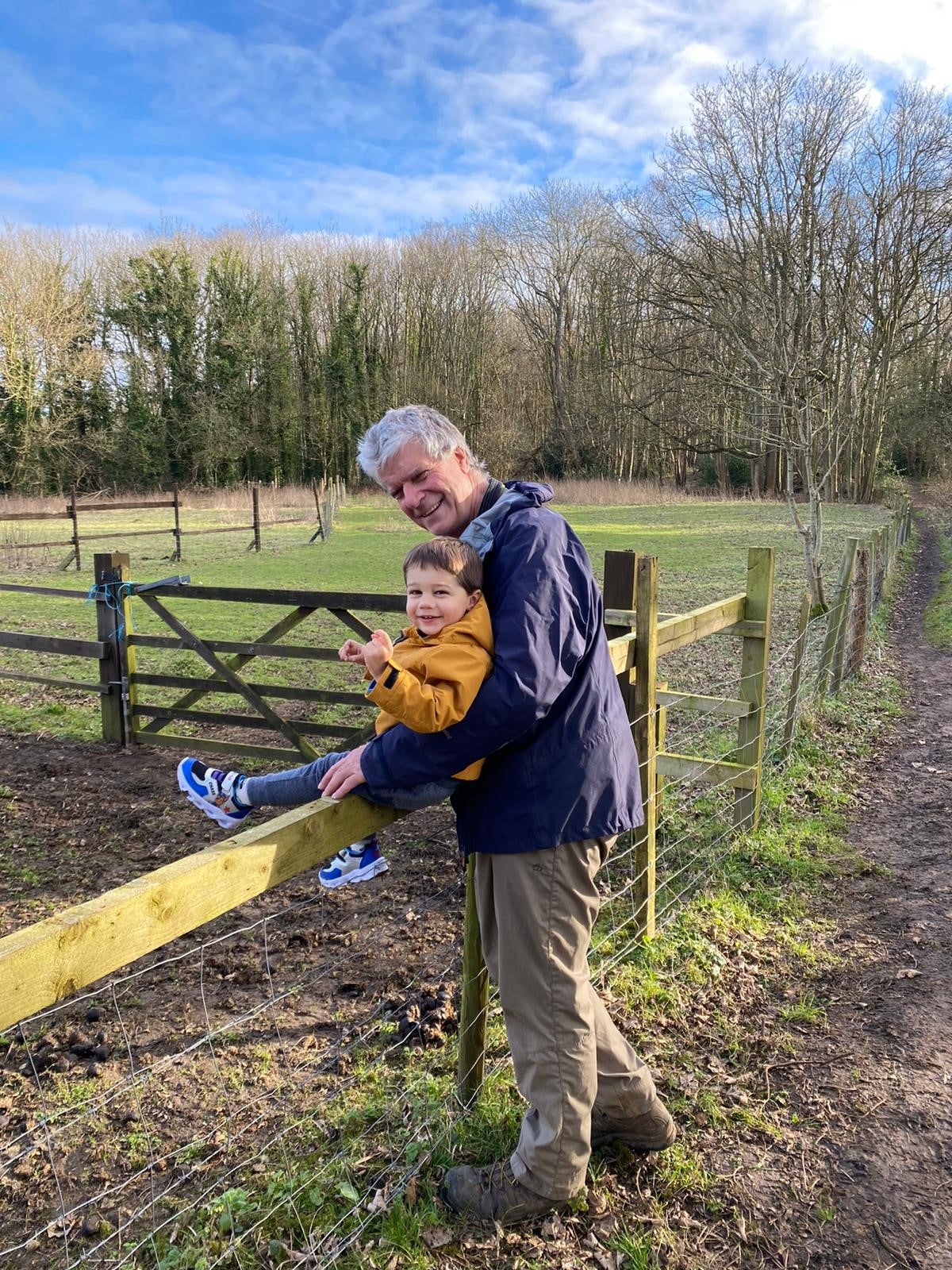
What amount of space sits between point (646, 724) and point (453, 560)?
2.13 m

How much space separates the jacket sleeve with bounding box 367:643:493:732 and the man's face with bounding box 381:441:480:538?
51cm

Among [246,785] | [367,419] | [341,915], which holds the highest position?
[367,419]

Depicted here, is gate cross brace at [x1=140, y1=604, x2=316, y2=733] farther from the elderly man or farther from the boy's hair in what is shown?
the boy's hair

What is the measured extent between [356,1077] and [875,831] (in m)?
3.77

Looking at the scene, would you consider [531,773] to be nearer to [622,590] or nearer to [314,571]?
[622,590]

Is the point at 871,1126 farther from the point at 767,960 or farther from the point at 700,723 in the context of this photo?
the point at 700,723

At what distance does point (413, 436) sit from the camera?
7.38 feet

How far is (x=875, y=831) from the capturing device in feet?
18.1

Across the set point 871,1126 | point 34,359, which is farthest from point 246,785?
point 34,359

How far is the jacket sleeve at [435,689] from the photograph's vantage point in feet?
6.11

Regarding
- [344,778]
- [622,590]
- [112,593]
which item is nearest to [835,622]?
[622,590]

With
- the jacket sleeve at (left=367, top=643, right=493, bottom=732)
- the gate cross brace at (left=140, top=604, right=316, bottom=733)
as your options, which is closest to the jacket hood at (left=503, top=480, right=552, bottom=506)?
the jacket sleeve at (left=367, top=643, right=493, bottom=732)

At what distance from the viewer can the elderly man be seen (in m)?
1.96

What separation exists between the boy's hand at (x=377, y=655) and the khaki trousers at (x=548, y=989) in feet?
1.92
